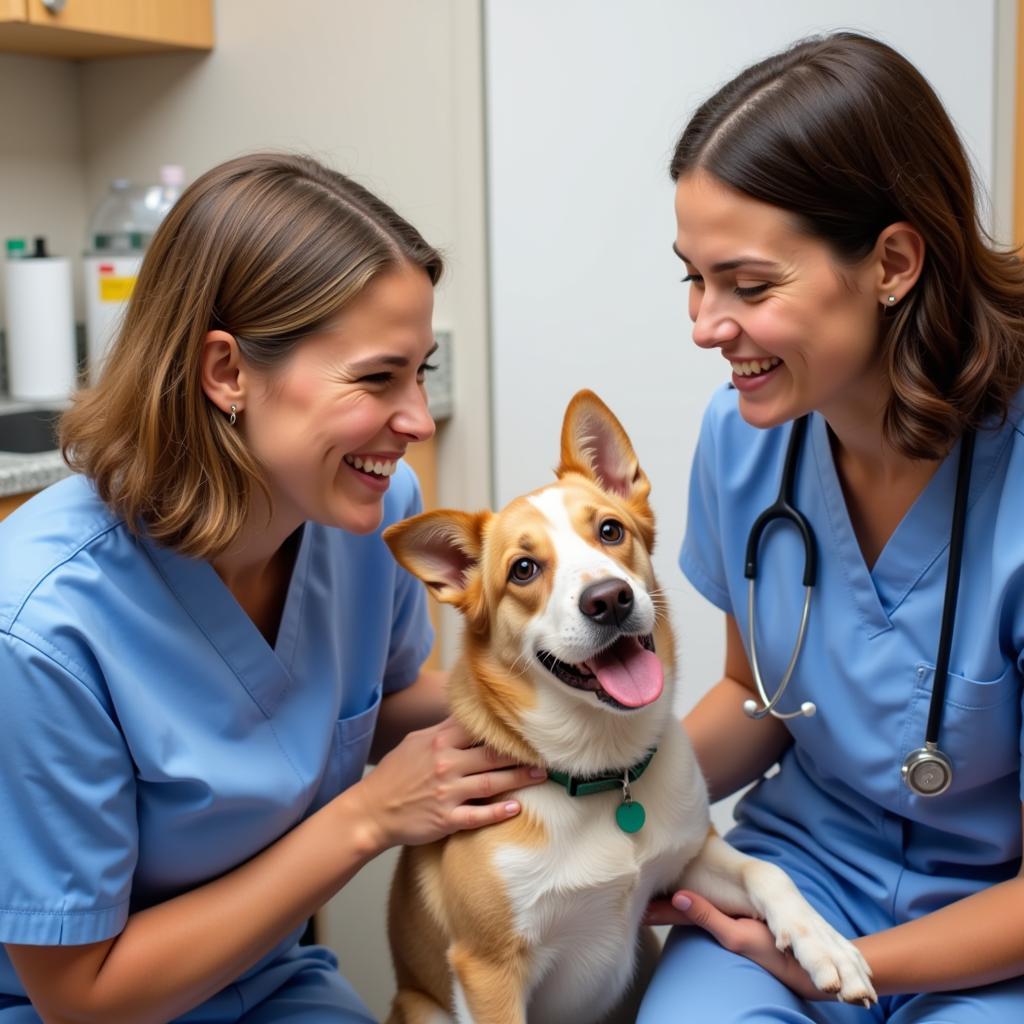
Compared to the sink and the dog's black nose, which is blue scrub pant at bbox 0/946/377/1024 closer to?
the dog's black nose

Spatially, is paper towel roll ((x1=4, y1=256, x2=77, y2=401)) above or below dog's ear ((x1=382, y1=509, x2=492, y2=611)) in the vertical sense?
above

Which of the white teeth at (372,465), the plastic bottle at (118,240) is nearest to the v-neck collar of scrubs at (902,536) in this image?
the white teeth at (372,465)

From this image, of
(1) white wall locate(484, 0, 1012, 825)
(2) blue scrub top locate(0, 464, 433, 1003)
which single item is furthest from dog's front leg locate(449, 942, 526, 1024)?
(1) white wall locate(484, 0, 1012, 825)

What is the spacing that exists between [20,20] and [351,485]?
4.20ft

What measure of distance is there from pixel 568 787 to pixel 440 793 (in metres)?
0.12

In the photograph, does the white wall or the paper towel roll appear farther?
the paper towel roll

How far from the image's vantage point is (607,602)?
113 centimetres

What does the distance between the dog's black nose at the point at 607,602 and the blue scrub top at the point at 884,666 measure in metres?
0.27

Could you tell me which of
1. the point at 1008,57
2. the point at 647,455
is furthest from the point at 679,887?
the point at 1008,57

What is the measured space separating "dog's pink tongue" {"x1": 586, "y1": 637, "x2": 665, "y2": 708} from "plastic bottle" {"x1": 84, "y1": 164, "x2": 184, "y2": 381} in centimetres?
143

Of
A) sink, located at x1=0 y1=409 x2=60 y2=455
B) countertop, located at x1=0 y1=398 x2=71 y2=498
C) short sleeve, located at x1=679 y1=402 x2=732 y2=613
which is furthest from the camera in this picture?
sink, located at x1=0 y1=409 x2=60 y2=455

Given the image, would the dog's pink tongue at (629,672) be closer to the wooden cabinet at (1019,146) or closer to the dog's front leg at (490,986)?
the dog's front leg at (490,986)

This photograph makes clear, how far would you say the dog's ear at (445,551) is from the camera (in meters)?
1.24

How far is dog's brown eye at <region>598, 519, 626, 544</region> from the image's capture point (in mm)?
1258
